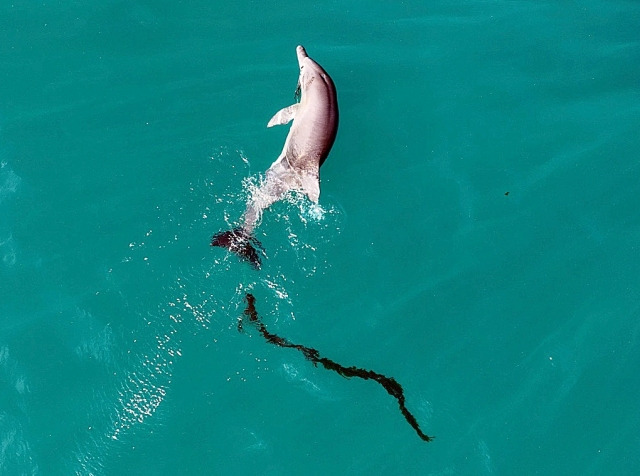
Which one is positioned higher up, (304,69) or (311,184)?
(304,69)

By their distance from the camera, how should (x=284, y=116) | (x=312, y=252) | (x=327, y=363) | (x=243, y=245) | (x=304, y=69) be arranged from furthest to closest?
(x=304, y=69) → (x=284, y=116) → (x=312, y=252) → (x=243, y=245) → (x=327, y=363)

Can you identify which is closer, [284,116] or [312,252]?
[312,252]

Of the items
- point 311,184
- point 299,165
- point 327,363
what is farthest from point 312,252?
point 327,363

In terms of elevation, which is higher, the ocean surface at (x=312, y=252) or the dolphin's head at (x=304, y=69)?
the dolphin's head at (x=304, y=69)

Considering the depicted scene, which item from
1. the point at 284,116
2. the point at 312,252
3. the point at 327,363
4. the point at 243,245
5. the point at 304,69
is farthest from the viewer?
the point at 304,69

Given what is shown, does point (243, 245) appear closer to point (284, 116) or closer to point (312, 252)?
point (312, 252)

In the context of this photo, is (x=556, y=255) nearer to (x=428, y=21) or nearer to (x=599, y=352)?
(x=599, y=352)

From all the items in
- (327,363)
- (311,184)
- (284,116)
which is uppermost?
(284,116)

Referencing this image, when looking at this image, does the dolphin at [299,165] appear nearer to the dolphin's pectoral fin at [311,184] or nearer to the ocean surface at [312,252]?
the dolphin's pectoral fin at [311,184]

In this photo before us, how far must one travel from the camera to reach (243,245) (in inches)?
322

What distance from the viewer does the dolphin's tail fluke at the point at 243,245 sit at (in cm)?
816

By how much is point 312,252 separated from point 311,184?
934 mm

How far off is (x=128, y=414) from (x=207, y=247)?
7.81 feet

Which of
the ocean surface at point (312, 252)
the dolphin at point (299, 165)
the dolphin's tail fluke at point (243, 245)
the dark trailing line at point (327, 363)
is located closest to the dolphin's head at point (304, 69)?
the dolphin at point (299, 165)
